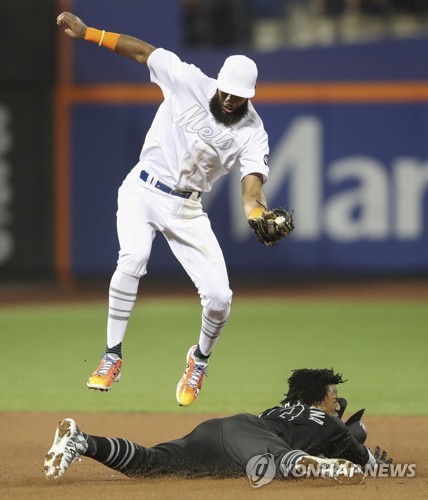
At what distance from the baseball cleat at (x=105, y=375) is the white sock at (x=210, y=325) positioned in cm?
71

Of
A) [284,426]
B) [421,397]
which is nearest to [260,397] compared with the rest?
[421,397]

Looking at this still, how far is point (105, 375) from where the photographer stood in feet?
22.5

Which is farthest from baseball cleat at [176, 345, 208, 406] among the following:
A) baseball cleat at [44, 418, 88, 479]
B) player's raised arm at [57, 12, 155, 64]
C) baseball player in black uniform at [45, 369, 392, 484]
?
player's raised arm at [57, 12, 155, 64]

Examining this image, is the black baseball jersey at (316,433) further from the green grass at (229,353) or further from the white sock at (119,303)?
the green grass at (229,353)

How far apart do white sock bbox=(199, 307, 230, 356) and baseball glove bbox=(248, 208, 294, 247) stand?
1.07 meters

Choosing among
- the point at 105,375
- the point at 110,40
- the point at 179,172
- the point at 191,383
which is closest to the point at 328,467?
the point at 105,375

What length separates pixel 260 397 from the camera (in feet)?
32.3

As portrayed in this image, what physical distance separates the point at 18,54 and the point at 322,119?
16.3 feet

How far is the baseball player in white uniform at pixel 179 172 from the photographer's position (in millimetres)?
7047

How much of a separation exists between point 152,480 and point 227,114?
229 cm

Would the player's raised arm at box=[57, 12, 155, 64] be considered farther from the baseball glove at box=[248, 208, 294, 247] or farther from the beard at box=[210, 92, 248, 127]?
the baseball glove at box=[248, 208, 294, 247]

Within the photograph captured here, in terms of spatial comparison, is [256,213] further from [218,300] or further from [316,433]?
[316,433]

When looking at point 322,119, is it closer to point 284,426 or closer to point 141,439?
point 141,439

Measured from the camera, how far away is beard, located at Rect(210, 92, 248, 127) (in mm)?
7008
